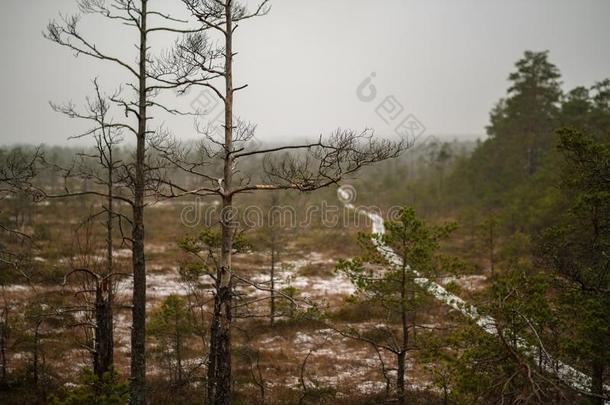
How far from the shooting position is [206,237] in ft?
37.8

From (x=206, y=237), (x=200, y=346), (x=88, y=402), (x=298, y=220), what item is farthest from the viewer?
(x=298, y=220)

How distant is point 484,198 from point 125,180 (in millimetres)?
37490

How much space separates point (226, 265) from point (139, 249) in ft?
6.75

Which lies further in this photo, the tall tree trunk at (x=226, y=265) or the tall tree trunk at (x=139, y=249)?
the tall tree trunk at (x=139, y=249)

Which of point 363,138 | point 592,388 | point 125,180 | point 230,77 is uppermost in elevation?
point 230,77

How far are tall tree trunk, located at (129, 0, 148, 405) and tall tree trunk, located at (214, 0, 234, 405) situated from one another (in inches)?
67.1

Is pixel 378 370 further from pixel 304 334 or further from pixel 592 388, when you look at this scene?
pixel 592 388

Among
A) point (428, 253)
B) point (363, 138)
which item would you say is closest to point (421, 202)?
point (428, 253)

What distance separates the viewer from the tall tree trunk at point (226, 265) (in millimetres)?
6410

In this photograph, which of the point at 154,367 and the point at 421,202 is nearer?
the point at 154,367

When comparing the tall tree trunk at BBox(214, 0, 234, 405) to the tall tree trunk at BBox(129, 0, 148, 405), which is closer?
the tall tree trunk at BBox(214, 0, 234, 405)

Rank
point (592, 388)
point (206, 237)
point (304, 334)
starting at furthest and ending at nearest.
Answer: point (304, 334) → point (206, 237) → point (592, 388)

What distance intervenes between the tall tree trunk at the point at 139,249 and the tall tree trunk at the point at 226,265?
1.70 metres

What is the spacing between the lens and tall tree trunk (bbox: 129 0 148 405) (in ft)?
23.5
